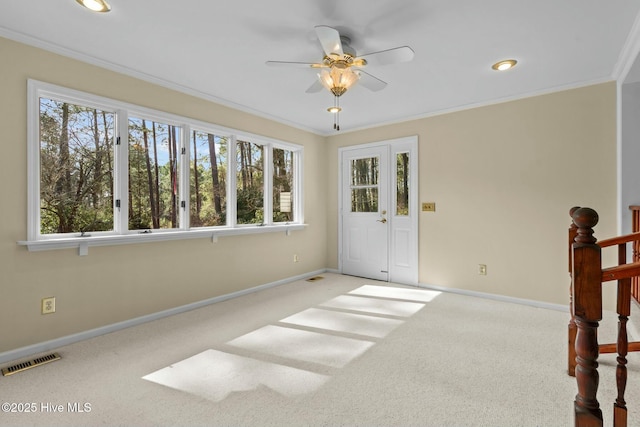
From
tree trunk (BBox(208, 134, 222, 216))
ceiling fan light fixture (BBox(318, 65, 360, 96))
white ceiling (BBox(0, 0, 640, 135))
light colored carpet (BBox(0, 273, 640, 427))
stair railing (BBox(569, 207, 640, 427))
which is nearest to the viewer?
stair railing (BBox(569, 207, 640, 427))

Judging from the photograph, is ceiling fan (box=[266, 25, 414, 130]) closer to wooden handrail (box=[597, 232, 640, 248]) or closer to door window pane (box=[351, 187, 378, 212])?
wooden handrail (box=[597, 232, 640, 248])

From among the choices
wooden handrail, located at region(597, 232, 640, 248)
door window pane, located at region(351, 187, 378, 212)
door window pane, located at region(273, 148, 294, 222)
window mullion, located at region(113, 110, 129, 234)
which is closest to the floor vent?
window mullion, located at region(113, 110, 129, 234)

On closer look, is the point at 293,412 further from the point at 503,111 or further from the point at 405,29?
the point at 503,111

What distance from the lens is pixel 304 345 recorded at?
8.71ft

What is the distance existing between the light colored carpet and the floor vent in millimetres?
71

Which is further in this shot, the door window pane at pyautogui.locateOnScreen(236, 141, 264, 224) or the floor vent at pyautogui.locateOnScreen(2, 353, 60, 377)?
the door window pane at pyautogui.locateOnScreen(236, 141, 264, 224)

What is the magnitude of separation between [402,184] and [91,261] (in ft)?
12.7

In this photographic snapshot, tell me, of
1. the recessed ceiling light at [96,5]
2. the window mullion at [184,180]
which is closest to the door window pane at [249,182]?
the window mullion at [184,180]

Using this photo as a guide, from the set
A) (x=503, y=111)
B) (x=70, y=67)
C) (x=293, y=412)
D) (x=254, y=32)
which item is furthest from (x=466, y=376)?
(x=70, y=67)

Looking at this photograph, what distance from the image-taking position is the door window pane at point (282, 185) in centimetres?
481

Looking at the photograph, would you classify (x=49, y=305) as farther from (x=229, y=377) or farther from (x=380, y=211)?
(x=380, y=211)

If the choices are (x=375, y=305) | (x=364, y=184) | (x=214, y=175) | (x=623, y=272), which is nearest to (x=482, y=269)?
(x=375, y=305)

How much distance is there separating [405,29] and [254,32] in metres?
1.12

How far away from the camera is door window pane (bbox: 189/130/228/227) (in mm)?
3711
